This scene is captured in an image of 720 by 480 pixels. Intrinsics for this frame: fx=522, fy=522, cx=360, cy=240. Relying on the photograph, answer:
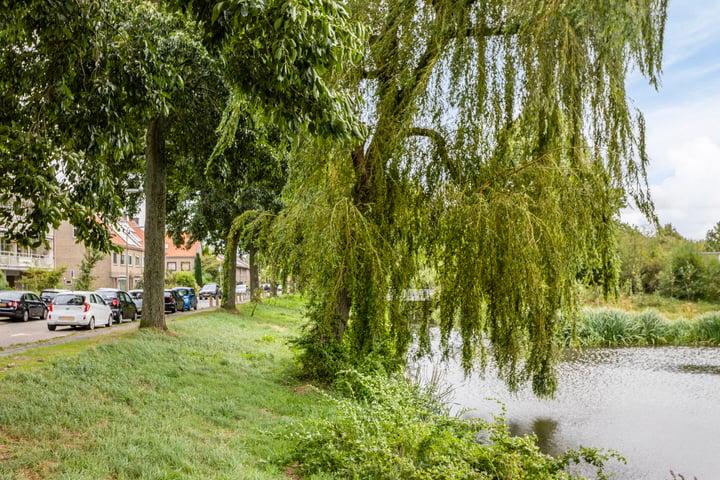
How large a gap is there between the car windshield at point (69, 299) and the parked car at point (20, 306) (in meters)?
6.27

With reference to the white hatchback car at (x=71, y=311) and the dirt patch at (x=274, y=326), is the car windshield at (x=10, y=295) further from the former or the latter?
the dirt patch at (x=274, y=326)

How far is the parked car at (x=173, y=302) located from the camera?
86.1 feet

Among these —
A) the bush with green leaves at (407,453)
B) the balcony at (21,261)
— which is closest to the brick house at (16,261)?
the balcony at (21,261)

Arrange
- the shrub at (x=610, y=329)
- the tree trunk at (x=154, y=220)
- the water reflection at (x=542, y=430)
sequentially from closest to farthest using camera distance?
the water reflection at (x=542, y=430) < the tree trunk at (x=154, y=220) < the shrub at (x=610, y=329)

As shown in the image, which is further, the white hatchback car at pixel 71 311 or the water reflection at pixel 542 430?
the white hatchback car at pixel 71 311

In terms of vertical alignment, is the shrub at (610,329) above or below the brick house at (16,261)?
below

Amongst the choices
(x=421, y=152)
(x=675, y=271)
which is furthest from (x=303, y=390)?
(x=675, y=271)

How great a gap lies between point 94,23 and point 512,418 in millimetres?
10044

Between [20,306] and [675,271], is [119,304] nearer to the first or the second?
[20,306]

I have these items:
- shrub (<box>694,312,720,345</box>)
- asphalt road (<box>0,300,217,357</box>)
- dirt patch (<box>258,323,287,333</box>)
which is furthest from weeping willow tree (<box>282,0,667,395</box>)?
shrub (<box>694,312,720,345</box>)

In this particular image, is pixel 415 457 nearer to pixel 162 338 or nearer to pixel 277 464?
pixel 277 464

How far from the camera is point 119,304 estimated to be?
21.7 m

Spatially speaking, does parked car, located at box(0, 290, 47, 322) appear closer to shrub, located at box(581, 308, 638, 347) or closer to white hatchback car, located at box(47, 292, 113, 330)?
white hatchback car, located at box(47, 292, 113, 330)

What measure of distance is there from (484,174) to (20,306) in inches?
906
